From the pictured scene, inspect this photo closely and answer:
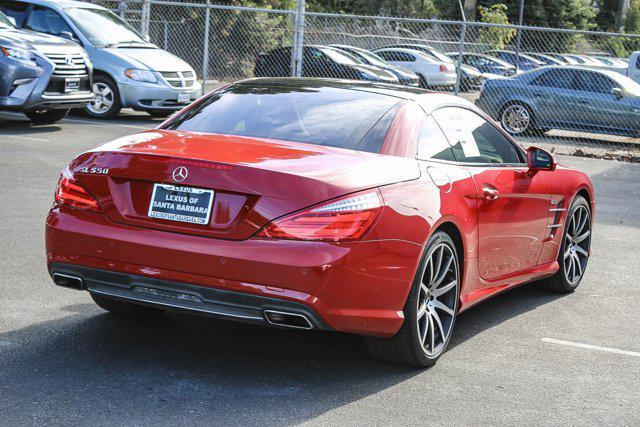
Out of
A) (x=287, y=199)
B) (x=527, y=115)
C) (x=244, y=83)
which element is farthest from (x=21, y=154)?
(x=527, y=115)

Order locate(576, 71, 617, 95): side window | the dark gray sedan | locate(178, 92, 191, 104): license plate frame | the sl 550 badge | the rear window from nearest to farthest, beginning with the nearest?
1. the sl 550 badge
2. the rear window
3. locate(178, 92, 191, 104): license plate frame
4. the dark gray sedan
5. locate(576, 71, 617, 95): side window

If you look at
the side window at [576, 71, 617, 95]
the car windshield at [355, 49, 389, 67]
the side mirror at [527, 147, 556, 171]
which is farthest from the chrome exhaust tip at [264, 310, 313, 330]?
the car windshield at [355, 49, 389, 67]

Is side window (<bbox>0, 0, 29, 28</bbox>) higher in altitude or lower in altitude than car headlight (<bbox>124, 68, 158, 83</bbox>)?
higher

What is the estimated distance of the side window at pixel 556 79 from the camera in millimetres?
19812

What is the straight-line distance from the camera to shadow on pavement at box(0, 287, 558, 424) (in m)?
4.39

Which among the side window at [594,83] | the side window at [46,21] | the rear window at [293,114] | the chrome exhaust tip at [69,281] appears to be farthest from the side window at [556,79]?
the chrome exhaust tip at [69,281]

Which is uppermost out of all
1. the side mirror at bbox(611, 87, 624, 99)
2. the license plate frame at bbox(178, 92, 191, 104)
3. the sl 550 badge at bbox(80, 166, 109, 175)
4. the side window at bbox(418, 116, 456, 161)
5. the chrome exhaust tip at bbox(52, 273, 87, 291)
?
the side window at bbox(418, 116, 456, 161)

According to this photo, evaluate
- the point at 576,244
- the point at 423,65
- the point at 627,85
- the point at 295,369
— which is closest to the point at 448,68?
the point at 423,65

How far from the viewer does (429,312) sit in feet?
17.3

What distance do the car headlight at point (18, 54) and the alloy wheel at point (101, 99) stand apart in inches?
112

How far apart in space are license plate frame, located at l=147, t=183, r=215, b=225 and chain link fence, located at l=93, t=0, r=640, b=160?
12.9 meters

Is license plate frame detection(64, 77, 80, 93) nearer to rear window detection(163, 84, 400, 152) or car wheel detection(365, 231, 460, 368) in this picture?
rear window detection(163, 84, 400, 152)

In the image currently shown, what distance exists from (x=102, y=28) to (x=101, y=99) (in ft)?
4.33

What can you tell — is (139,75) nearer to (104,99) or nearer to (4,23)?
(104,99)
